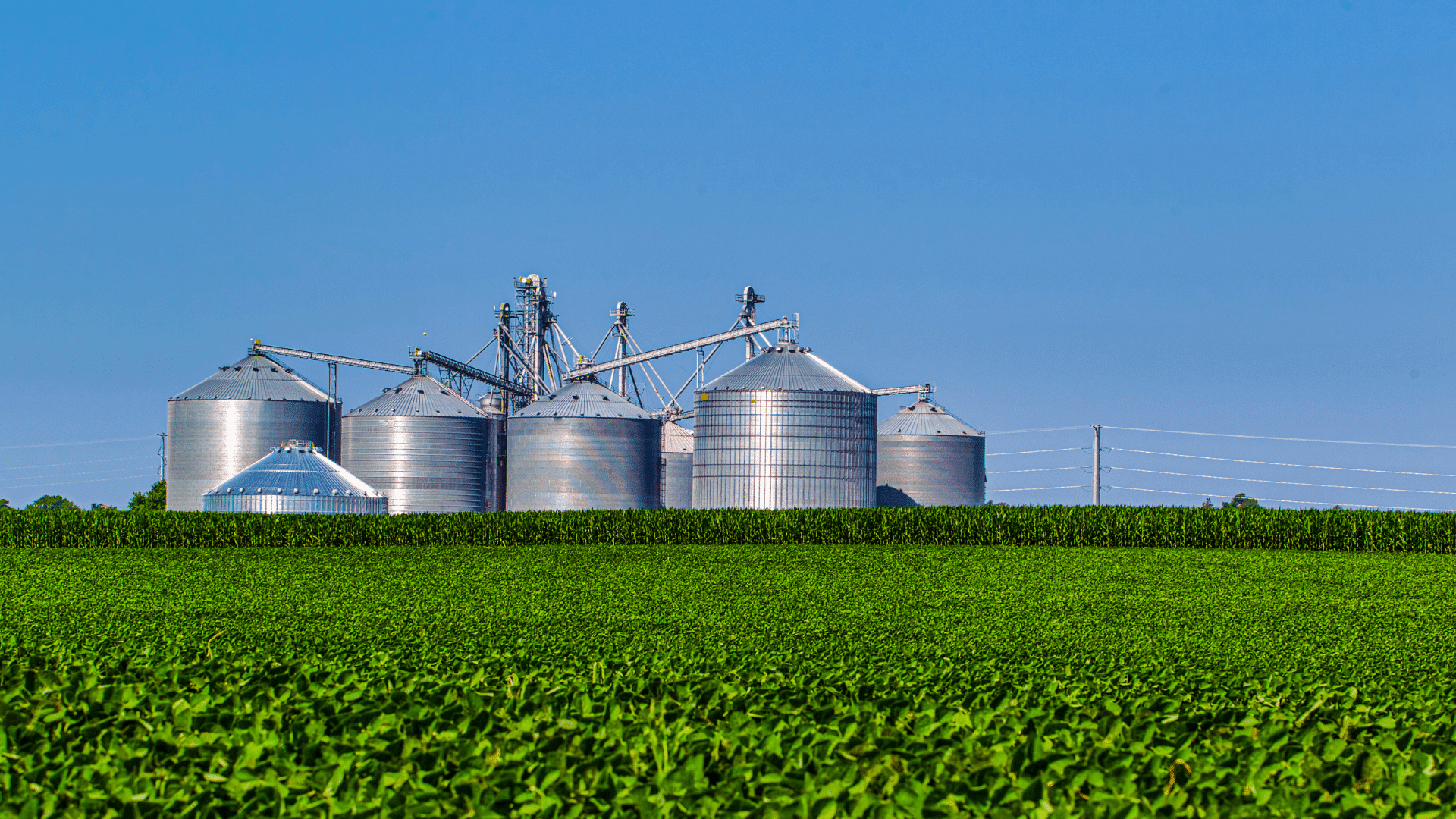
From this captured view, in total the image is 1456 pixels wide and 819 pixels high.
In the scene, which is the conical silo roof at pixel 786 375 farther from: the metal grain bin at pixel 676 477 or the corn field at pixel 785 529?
the metal grain bin at pixel 676 477

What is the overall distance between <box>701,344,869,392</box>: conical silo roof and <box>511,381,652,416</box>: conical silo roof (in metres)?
8.14

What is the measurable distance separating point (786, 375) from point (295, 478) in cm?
1787

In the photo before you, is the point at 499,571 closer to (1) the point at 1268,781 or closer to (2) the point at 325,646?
(2) the point at 325,646

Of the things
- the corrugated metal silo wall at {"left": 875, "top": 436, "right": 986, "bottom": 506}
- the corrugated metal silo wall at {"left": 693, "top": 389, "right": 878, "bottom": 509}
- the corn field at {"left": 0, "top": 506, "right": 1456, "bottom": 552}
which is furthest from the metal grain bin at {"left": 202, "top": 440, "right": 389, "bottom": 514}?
the corrugated metal silo wall at {"left": 875, "top": 436, "right": 986, "bottom": 506}

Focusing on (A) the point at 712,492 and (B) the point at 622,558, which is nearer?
(B) the point at 622,558

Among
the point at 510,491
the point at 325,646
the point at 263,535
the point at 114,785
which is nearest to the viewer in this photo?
the point at 114,785

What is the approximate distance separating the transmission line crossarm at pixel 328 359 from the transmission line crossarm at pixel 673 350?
28.6 feet

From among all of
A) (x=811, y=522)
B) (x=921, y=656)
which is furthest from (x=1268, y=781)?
(x=811, y=522)

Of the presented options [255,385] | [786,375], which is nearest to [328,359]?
[255,385]

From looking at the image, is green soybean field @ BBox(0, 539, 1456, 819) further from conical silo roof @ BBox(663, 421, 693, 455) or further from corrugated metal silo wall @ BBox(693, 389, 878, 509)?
conical silo roof @ BBox(663, 421, 693, 455)

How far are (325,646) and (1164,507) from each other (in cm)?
2698

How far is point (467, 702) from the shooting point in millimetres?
6008

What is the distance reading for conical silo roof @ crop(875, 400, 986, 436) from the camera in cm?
Result: 5647

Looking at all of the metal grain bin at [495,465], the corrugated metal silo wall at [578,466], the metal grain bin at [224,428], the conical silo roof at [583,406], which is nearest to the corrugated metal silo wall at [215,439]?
the metal grain bin at [224,428]
